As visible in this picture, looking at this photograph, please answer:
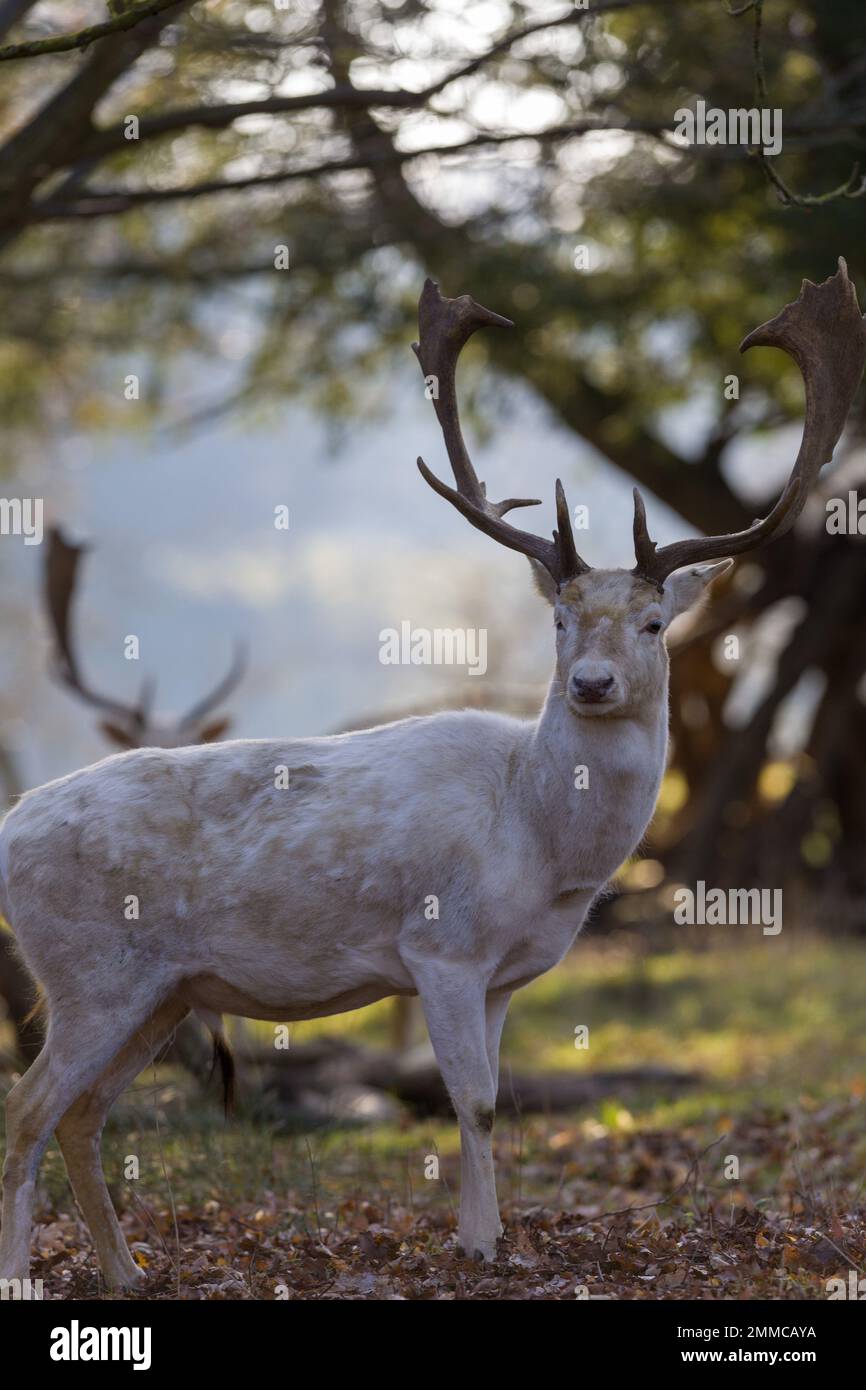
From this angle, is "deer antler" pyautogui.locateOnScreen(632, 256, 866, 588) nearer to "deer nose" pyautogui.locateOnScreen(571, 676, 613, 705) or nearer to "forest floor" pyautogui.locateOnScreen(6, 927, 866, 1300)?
"deer nose" pyautogui.locateOnScreen(571, 676, 613, 705)

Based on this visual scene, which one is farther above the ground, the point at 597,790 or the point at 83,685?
the point at 83,685

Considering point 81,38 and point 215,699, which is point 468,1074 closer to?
point 81,38

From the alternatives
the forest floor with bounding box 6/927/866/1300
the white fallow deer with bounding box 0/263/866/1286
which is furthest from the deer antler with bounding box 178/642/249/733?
the white fallow deer with bounding box 0/263/866/1286

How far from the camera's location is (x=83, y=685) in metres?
12.0

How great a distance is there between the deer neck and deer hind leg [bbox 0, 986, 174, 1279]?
61.0 inches

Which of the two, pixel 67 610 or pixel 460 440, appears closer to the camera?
pixel 460 440

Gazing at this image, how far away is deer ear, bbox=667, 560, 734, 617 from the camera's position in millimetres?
5996

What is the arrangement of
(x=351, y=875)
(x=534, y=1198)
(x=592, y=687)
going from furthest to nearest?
1. (x=534, y=1198)
2. (x=351, y=875)
3. (x=592, y=687)

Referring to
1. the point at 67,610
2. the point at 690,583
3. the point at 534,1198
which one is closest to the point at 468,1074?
the point at 690,583

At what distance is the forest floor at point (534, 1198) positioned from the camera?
550cm

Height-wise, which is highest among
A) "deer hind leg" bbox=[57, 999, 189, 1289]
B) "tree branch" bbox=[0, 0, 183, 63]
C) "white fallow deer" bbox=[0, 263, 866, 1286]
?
"tree branch" bbox=[0, 0, 183, 63]

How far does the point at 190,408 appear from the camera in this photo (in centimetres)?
1995

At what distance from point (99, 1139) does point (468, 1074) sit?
1429 mm

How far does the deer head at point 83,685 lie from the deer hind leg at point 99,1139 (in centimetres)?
557
